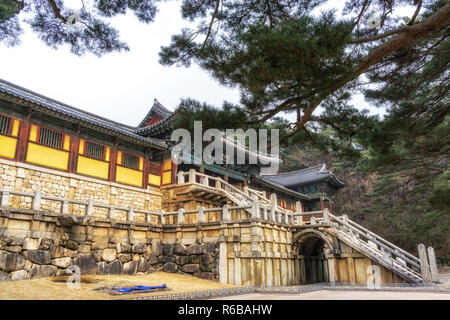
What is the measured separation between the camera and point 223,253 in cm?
1343

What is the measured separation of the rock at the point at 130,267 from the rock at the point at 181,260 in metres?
1.79

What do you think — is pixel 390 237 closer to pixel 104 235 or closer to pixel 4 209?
pixel 104 235

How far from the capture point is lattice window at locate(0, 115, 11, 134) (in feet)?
41.5

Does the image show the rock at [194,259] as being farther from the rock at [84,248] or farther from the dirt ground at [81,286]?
the rock at [84,248]

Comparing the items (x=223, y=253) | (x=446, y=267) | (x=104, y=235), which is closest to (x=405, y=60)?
(x=223, y=253)

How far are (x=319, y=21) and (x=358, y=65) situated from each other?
127cm

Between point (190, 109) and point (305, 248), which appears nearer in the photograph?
point (190, 109)

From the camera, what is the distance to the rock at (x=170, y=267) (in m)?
14.0

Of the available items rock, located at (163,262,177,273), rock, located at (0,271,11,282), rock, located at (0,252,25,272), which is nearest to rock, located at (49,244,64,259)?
rock, located at (0,252,25,272)

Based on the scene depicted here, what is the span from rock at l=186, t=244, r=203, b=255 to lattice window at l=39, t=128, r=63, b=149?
6946 millimetres

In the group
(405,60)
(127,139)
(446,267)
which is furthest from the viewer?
(446,267)

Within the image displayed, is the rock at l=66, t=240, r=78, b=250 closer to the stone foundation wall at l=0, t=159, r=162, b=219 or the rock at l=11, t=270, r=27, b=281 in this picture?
the rock at l=11, t=270, r=27, b=281

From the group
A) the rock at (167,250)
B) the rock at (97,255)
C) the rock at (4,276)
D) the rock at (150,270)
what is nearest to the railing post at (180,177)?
the rock at (167,250)

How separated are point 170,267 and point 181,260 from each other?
22.3 inches
